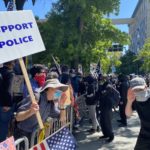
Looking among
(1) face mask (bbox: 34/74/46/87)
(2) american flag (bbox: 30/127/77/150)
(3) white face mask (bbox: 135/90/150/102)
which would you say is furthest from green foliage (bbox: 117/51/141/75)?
(2) american flag (bbox: 30/127/77/150)

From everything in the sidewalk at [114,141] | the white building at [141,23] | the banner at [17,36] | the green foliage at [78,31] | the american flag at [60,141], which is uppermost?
the white building at [141,23]

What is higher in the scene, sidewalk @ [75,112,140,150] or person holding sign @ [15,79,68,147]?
person holding sign @ [15,79,68,147]

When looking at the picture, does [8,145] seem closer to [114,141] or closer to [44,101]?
[44,101]

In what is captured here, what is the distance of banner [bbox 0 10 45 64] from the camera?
4754 mm

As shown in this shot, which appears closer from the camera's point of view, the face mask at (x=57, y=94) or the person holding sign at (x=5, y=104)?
the face mask at (x=57, y=94)

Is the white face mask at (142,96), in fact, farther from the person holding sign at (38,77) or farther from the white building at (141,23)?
the white building at (141,23)

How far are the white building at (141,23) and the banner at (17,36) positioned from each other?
101 metres

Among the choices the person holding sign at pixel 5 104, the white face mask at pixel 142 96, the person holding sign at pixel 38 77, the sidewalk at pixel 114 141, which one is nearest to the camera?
the white face mask at pixel 142 96

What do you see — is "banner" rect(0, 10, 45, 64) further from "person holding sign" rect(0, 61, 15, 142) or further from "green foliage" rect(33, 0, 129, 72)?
"green foliage" rect(33, 0, 129, 72)

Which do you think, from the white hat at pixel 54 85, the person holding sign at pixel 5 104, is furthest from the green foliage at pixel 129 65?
the white hat at pixel 54 85

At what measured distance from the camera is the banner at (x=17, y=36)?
475 cm

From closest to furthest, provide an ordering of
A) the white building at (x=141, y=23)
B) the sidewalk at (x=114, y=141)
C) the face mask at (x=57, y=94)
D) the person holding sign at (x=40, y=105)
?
the person holding sign at (x=40, y=105) < the face mask at (x=57, y=94) < the sidewalk at (x=114, y=141) < the white building at (x=141, y=23)

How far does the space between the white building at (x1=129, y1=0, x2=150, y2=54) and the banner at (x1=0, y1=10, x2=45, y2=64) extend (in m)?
101

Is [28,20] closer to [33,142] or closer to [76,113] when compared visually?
[33,142]
